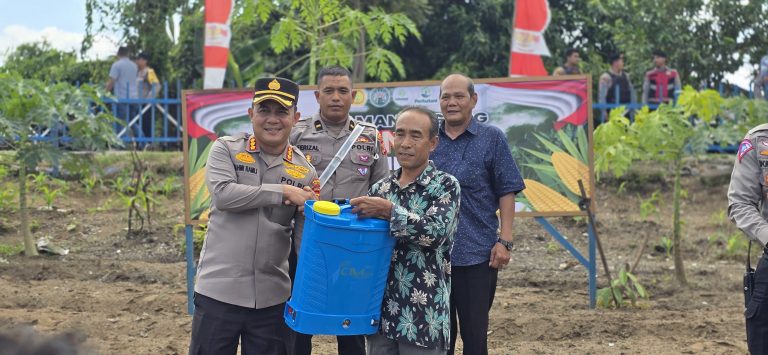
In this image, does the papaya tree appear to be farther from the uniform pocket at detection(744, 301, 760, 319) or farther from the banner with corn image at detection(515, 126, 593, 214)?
the uniform pocket at detection(744, 301, 760, 319)

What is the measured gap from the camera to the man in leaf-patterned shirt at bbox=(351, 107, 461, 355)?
3.88m

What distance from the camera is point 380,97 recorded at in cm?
723

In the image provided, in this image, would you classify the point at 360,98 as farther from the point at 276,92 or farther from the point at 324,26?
the point at 276,92

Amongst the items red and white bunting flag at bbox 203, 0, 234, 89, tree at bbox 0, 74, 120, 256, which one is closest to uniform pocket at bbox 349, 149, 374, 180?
tree at bbox 0, 74, 120, 256

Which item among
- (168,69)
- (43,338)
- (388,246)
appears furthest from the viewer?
(168,69)

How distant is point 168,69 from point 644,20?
8611mm

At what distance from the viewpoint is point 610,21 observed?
18.6 metres

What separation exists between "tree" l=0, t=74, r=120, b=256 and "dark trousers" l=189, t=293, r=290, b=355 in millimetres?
5353

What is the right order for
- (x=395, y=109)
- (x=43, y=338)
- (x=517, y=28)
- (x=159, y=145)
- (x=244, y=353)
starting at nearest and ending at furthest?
(x=43, y=338) → (x=244, y=353) → (x=395, y=109) → (x=517, y=28) → (x=159, y=145)

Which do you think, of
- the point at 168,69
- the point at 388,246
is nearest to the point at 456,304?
the point at 388,246

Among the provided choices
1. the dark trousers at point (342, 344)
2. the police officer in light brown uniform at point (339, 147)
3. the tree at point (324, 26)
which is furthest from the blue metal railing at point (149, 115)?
the dark trousers at point (342, 344)

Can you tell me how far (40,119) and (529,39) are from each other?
225 inches

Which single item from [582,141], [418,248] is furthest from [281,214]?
[582,141]

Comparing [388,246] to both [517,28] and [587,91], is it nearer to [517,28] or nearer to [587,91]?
[587,91]
